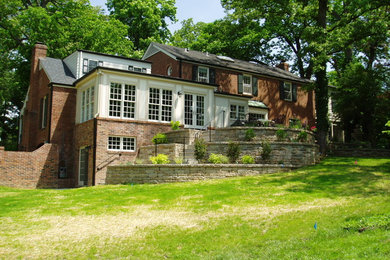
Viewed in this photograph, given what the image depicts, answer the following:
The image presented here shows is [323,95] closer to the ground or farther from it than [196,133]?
farther from it

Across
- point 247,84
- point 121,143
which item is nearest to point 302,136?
point 121,143

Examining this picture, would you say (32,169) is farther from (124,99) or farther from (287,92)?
(287,92)

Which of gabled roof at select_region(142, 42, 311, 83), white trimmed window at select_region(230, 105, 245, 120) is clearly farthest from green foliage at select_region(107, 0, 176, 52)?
white trimmed window at select_region(230, 105, 245, 120)

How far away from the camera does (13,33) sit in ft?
117

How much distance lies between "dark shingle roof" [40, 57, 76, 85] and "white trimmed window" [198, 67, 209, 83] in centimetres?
924

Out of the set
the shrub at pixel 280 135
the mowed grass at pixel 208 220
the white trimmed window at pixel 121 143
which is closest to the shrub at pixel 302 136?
the shrub at pixel 280 135

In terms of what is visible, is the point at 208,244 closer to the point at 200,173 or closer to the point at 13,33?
the point at 200,173

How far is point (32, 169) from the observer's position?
2233 centimetres

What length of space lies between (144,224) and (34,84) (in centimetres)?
2143

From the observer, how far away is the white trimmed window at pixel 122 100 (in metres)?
21.7

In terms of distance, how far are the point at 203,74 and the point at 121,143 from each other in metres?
11.1

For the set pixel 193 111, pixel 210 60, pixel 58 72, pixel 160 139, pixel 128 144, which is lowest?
pixel 128 144

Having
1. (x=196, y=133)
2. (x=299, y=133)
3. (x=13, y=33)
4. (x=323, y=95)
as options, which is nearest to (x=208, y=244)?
(x=196, y=133)

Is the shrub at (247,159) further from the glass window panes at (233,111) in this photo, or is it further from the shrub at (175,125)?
the glass window panes at (233,111)
